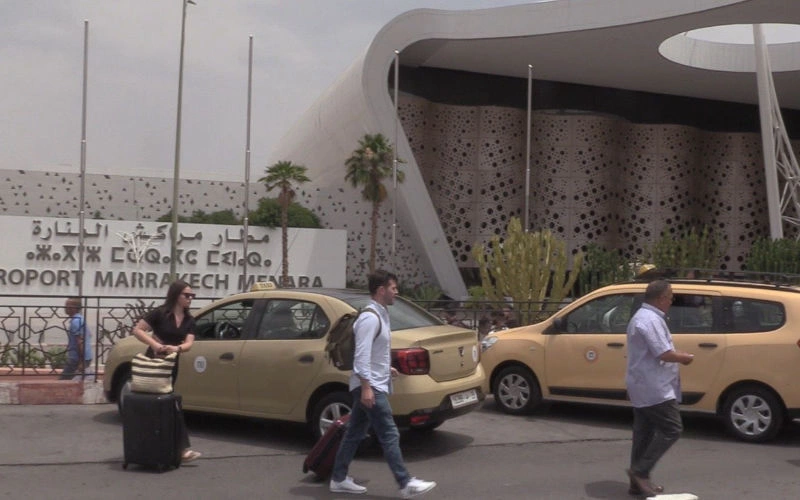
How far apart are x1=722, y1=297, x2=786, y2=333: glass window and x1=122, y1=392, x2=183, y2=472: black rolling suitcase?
18.1 feet

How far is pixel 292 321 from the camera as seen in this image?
345 inches

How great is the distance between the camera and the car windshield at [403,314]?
8562 millimetres

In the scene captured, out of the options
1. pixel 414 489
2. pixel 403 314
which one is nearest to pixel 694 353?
pixel 403 314

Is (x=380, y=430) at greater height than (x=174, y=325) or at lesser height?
lesser

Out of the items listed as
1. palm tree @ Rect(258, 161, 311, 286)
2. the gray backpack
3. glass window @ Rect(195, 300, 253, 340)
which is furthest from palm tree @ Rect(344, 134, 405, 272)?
the gray backpack

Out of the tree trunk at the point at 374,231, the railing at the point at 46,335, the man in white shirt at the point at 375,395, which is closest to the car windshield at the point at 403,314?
the man in white shirt at the point at 375,395

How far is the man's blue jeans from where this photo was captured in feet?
21.5

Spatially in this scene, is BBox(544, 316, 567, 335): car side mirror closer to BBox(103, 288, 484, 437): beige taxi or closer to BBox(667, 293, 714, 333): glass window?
BBox(667, 293, 714, 333): glass window

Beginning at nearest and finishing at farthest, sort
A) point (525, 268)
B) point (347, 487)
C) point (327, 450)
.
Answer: point (347, 487) < point (327, 450) < point (525, 268)

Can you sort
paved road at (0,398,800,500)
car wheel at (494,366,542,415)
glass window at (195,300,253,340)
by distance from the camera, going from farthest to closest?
car wheel at (494,366,542,415) → glass window at (195,300,253,340) → paved road at (0,398,800,500)

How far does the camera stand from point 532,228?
43.2m

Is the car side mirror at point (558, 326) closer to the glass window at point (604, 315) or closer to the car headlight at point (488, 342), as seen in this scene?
the glass window at point (604, 315)

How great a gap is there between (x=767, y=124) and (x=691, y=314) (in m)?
27.5

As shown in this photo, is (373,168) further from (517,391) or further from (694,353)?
(694,353)
